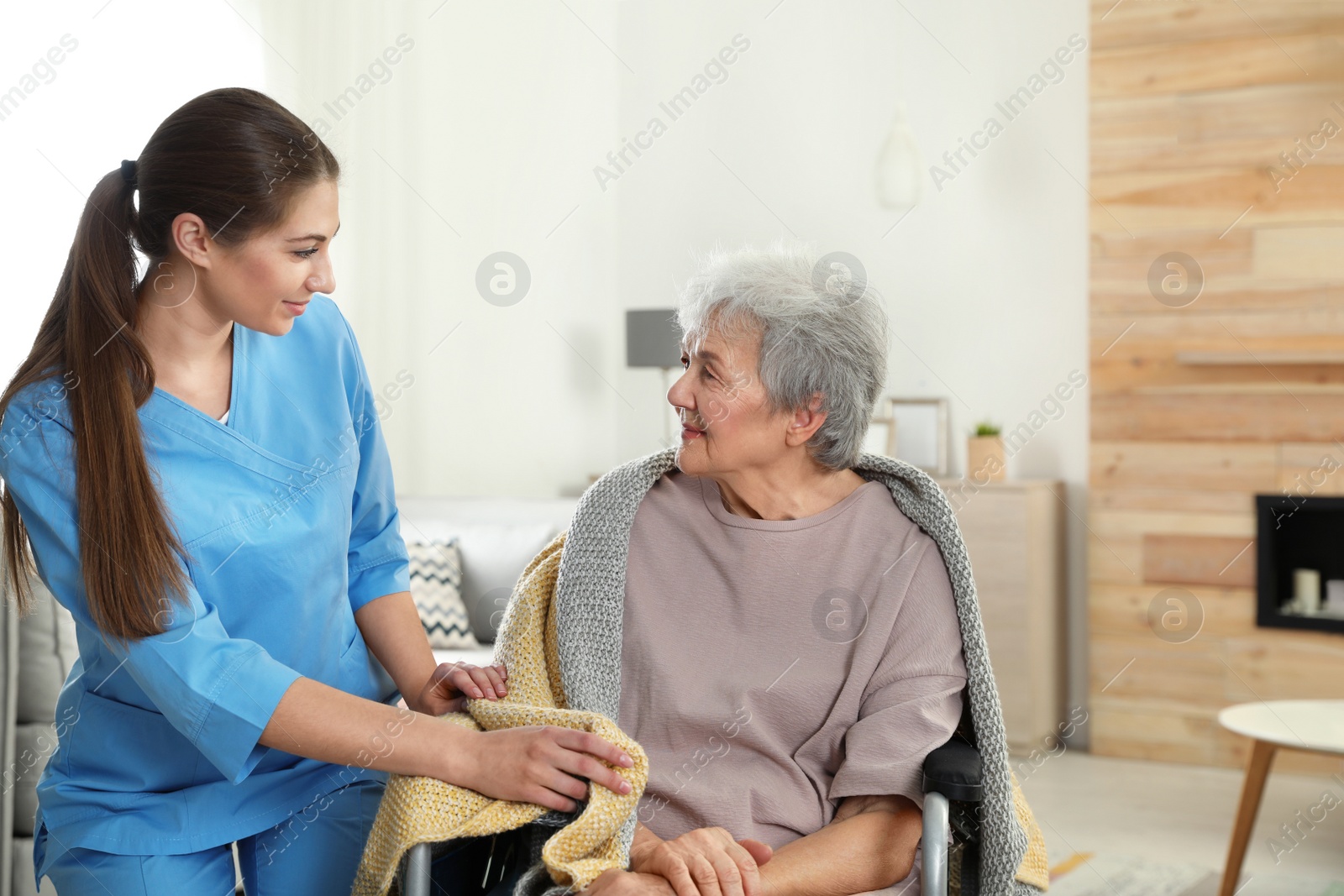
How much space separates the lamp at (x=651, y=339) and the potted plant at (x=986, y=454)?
106cm

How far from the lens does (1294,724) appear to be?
8.47 feet

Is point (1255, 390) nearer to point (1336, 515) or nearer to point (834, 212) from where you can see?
point (1336, 515)

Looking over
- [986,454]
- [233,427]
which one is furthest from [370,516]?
[986,454]

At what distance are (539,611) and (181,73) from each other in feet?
7.70

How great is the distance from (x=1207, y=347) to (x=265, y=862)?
325 cm

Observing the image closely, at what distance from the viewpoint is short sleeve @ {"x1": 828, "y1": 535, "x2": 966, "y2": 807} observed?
1.38m

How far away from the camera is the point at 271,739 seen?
1229 millimetres

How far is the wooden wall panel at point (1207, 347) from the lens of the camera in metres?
3.52

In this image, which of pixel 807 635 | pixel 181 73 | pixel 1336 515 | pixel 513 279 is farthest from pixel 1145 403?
pixel 181 73

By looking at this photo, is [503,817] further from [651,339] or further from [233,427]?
[651,339]

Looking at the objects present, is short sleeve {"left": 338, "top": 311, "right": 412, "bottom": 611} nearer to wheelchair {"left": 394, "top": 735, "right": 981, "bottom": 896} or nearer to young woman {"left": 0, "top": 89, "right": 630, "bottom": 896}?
young woman {"left": 0, "top": 89, "right": 630, "bottom": 896}

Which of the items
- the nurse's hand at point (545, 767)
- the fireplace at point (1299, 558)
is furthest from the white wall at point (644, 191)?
the nurse's hand at point (545, 767)

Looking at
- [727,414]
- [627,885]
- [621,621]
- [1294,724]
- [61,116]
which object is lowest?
[1294,724]

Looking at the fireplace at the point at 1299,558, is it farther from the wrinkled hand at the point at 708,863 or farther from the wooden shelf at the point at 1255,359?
the wrinkled hand at the point at 708,863
